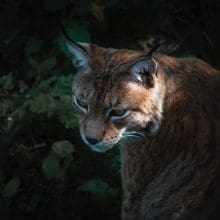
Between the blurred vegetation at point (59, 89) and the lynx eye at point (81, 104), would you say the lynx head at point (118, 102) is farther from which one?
the blurred vegetation at point (59, 89)

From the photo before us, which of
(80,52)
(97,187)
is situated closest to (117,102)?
(80,52)

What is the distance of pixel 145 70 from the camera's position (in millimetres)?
4500

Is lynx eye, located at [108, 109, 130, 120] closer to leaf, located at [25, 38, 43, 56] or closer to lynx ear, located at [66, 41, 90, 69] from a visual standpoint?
lynx ear, located at [66, 41, 90, 69]

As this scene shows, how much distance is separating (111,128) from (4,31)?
2594mm

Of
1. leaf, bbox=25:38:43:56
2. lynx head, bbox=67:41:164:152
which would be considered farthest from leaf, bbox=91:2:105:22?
lynx head, bbox=67:41:164:152

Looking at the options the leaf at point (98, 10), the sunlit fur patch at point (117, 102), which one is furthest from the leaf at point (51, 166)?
the leaf at point (98, 10)

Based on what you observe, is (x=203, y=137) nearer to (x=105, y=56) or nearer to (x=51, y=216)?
(x=105, y=56)

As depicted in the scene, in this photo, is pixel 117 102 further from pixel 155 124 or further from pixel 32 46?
pixel 32 46

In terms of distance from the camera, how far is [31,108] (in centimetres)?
558

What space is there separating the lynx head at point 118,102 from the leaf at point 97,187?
0.78m

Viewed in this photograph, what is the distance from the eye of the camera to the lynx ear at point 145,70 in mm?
4469

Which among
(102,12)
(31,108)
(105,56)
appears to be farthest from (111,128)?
(102,12)

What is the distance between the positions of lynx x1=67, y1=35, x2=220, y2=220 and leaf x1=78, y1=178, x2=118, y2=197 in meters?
0.50

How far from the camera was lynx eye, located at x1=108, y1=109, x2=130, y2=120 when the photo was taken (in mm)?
4605
